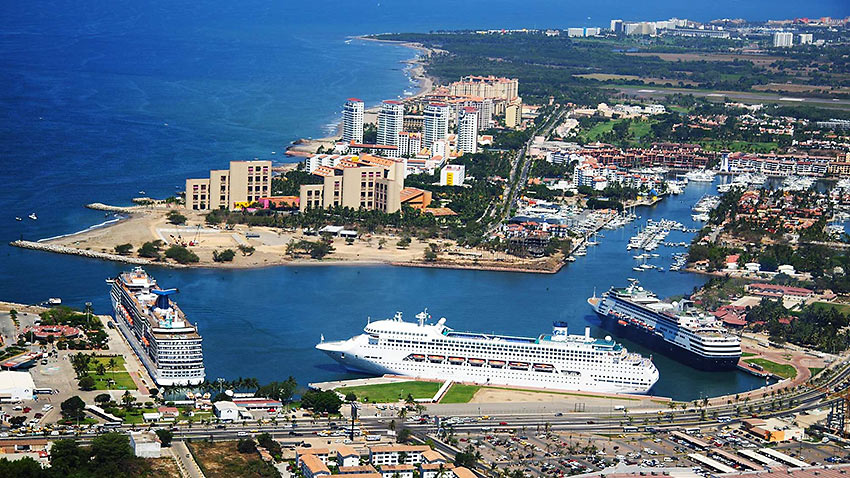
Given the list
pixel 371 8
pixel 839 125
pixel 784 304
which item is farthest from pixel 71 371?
pixel 371 8

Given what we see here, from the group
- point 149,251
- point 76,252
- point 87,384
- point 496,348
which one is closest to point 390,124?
point 149,251

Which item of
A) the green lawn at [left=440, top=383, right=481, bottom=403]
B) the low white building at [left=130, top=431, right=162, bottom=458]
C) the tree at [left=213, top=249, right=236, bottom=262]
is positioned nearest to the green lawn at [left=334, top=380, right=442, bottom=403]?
the green lawn at [left=440, top=383, right=481, bottom=403]

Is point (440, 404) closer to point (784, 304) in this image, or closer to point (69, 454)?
point (69, 454)

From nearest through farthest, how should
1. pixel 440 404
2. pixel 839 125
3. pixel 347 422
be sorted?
pixel 347 422 → pixel 440 404 → pixel 839 125

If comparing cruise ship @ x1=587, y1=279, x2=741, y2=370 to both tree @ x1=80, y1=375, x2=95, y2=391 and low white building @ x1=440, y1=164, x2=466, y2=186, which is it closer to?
tree @ x1=80, y1=375, x2=95, y2=391

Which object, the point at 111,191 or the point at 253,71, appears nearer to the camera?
the point at 111,191

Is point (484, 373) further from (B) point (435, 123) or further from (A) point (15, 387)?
(B) point (435, 123)
